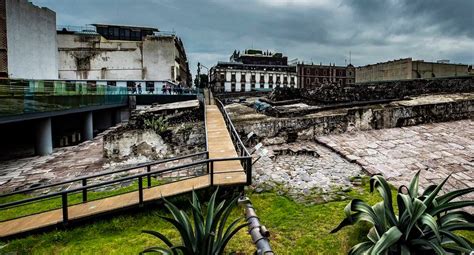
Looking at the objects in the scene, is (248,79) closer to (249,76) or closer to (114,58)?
(249,76)

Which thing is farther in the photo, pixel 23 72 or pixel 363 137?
pixel 23 72

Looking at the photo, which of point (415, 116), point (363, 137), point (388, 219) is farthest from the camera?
point (415, 116)

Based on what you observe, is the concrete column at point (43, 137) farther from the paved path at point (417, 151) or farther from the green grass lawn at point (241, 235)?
the paved path at point (417, 151)

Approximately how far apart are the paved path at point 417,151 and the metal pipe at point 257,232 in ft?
12.8

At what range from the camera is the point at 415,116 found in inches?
499

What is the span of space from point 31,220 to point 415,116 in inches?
538

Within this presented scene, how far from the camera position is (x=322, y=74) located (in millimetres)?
76875

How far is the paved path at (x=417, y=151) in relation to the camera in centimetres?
786

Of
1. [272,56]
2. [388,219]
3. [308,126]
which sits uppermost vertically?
[272,56]

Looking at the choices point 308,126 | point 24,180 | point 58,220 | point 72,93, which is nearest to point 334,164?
point 308,126

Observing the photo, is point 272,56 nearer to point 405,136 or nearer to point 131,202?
point 405,136

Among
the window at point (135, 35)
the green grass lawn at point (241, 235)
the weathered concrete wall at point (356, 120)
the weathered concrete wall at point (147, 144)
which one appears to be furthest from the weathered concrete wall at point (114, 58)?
the green grass lawn at point (241, 235)

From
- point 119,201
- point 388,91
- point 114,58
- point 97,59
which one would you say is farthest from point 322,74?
point 119,201

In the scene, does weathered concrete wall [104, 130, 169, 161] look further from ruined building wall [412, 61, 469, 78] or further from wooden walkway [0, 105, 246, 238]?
ruined building wall [412, 61, 469, 78]
